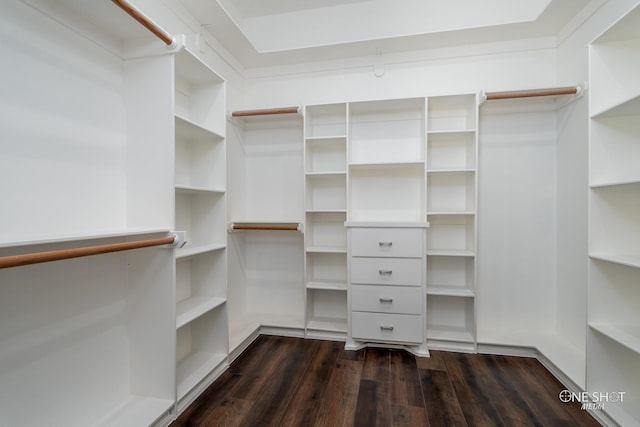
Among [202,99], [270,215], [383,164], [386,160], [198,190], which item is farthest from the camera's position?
[270,215]

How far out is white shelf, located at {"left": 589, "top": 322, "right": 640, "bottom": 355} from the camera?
131 cm

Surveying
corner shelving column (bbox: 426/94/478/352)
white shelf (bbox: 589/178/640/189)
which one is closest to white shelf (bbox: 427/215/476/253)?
corner shelving column (bbox: 426/94/478/352)

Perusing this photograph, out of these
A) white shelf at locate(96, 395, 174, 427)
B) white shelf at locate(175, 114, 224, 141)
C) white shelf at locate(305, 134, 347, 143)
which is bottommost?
white shelf at locate(96, 395, 174, 427)

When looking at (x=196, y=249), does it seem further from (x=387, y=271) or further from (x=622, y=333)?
(x=622, y=333)

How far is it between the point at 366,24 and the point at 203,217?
6.97ft

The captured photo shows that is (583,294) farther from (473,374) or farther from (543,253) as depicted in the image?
(473,374)

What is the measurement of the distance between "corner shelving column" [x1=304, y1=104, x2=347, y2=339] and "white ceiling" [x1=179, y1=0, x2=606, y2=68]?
62 cm

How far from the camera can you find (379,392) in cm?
170

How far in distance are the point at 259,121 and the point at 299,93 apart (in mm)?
468

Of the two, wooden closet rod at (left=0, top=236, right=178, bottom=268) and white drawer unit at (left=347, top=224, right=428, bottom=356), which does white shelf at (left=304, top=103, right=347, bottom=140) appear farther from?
wooden closet rod at (left=0, top=236, right=178, bottom=268)

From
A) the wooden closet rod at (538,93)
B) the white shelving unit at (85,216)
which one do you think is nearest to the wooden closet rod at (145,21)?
the white shelving unit at (85,216)

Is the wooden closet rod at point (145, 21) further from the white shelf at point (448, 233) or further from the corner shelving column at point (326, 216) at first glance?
the white shelf at point (448, 233)

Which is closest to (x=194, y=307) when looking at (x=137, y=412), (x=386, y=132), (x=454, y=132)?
(x=137, y=412)

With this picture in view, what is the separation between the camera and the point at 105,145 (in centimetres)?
141
